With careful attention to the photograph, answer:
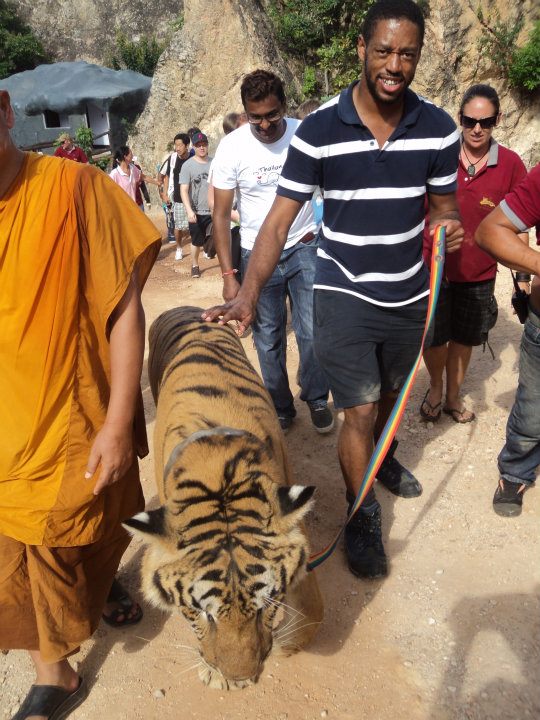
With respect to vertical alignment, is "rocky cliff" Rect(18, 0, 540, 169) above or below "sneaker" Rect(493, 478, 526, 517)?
above

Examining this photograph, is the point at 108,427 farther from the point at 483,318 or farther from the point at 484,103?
the point at 484,103

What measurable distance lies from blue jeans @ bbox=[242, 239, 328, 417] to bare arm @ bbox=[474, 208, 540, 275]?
151 cm

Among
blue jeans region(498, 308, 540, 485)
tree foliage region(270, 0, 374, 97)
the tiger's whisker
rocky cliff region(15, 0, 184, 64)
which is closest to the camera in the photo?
the tiger's whisker

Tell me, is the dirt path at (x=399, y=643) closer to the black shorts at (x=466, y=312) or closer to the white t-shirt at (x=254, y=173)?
the black shorts at (x=466, y=312)

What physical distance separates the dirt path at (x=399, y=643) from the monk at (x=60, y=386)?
1.20 feet

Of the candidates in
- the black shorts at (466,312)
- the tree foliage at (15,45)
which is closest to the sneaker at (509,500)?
the black shorts at (466,312)

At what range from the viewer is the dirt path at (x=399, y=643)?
2570 mm

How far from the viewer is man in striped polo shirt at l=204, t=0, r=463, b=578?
9.18 feet

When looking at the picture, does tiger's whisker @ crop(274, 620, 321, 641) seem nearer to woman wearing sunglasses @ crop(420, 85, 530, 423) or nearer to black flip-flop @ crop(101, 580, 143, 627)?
black flip-flop @ crop(101, 580, 143, 627)

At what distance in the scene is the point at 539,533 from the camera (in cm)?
346

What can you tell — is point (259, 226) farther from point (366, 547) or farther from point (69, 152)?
point (69, 152)

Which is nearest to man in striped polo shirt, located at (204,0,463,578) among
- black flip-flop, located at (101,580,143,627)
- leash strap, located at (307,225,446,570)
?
leash strap, located at (307,225,446,570)

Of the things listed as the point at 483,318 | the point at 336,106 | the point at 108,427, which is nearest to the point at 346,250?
the point at 336,106

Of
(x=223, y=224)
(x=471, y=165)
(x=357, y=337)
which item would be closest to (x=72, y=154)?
(x=223, y=224)
